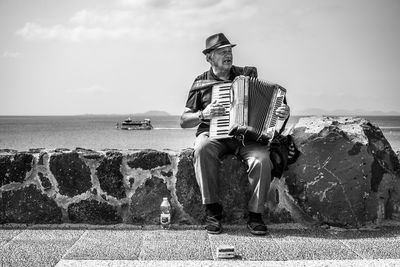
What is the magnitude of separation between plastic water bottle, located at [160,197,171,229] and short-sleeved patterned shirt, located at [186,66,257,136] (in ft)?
2.39

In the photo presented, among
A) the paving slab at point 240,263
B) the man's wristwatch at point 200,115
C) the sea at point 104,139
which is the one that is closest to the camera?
the paving slab at point 240,263

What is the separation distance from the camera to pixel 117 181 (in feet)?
14.6

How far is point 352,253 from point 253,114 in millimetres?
1440

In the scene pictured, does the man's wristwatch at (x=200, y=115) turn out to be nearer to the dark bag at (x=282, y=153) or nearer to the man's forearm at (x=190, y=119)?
the man's forearm at (x=190, y=119)

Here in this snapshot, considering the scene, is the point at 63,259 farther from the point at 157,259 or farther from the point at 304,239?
the point at 304,239

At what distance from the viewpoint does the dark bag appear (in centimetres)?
430

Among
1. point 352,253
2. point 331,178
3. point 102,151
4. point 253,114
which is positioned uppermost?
point 253,114

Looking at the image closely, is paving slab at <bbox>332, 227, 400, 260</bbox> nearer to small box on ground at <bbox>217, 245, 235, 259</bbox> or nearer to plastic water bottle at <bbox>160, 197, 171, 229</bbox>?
small box on ground at <bbox>217, 245, 235, 259</bbox>

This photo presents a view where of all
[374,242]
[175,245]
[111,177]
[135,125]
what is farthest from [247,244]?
[135,125]

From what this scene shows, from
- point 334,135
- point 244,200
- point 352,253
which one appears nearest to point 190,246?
point 244,200

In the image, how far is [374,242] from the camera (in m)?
3.89

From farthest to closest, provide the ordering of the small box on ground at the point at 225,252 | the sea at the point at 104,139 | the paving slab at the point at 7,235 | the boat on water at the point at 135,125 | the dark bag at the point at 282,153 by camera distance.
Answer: the boat on water at the point at 135,125 → the sea at the point at 104,139 → the dark bag at the point at 282,153 → the paving slab at the point at 7,235 → the small box on ground at the point at 225,252

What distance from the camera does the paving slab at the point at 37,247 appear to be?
132 inches

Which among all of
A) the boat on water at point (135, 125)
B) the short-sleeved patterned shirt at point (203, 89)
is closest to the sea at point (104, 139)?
the boat on water at point (135, 125)
